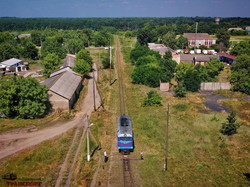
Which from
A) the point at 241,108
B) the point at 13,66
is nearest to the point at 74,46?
the point at 13,66

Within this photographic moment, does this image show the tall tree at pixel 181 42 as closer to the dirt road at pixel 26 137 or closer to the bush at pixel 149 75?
the bush at pixel 149 75

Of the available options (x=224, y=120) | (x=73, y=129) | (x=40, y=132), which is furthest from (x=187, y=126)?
(x=40, y=132)

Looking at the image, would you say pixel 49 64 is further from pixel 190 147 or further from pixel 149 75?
pixel 190 147

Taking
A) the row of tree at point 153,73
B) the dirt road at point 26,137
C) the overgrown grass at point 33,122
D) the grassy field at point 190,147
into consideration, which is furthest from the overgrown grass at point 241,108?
the overgrown grass at point 33,122

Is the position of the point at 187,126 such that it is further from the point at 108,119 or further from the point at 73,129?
the point at 73,129

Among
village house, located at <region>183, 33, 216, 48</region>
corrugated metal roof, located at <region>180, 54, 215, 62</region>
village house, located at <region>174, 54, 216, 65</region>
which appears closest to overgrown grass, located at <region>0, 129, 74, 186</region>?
village house, located at <region>174, 54, 216, 65</region>
